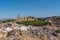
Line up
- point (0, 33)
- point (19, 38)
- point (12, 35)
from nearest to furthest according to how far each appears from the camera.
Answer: point (19, 38)
point (12, 35)
point (0, 33)

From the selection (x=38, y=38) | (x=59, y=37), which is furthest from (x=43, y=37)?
(x=59, y=37)

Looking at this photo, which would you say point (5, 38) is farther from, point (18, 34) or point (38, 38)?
point (38, 38)

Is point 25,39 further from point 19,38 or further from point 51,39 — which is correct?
point 51,39

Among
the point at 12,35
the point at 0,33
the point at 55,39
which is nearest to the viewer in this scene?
the point at 12,35

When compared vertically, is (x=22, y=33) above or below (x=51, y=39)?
above

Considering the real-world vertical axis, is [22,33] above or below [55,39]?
above

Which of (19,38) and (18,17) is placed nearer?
(19,38)

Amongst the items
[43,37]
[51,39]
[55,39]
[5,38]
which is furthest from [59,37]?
[5,38]

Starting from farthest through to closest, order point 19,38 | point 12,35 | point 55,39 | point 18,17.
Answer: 1. point 18,17
2. point 55,39
3. point 12,35
4. point 19,38

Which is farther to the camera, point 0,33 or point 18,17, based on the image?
point 18,17
